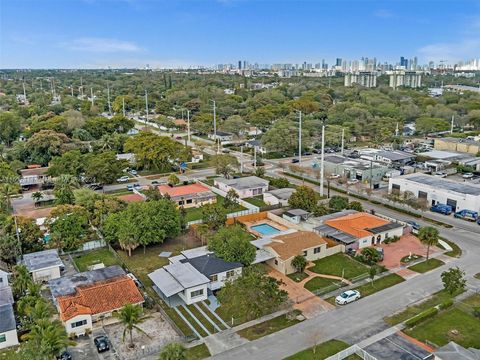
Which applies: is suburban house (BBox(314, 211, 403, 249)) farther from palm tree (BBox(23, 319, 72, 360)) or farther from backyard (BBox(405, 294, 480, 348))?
palm tree (BBox(23, 319, 72, 360))

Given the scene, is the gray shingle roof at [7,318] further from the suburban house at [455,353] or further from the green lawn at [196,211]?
the suburban house at [455,353]

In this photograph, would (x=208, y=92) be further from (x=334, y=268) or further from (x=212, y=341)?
(x=212, y=341)

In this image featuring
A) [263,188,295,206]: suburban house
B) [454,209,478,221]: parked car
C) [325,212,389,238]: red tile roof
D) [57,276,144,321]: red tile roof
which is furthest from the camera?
[263,188,295,206]: suburban house

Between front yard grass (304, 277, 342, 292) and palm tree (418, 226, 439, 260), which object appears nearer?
front yard grass (304, 277, 342, 292)

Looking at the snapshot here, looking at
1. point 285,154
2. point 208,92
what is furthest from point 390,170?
point 208,92

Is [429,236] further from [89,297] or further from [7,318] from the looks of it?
[7,318]

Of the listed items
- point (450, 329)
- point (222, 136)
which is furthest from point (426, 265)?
point (222, 136)

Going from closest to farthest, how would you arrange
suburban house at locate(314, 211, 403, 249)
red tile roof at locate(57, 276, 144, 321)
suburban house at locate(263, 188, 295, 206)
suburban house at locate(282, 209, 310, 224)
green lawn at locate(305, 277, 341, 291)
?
1. red tile roof at locate(57, 276, 144, 321)
2. green lawn at locate(305, 277, 341, 291)
3. suburban house at locate(314, 211, 403, 249)
4. suburban house at locate(282, 209, 310, 224)
5. suburban house at locate(263, 188, 295, 206)

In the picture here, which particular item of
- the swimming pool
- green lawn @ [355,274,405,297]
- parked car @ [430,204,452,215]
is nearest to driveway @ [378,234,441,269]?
green lawn @ [355,274,405,297]
